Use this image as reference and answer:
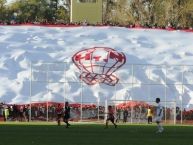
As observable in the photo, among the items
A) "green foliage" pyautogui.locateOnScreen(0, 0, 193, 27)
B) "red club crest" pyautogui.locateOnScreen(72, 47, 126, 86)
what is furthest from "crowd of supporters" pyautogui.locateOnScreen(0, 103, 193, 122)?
"green foliage" pyautogui.locateOnScreen(0, 0, 193, 27)

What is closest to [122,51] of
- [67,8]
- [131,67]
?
[131,67]

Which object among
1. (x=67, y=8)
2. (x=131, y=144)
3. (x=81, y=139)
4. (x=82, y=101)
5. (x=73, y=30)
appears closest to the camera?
(x=131, y=144)

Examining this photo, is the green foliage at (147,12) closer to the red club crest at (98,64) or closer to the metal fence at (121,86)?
the red club crest at (98,64)

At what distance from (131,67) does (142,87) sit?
2.37 metres

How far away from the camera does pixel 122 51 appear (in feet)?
247

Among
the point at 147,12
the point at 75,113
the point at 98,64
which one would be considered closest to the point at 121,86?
the point at 98,64

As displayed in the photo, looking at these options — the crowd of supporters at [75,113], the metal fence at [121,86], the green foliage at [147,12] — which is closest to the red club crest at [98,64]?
the metal fence at [121,86]

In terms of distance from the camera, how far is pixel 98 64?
72.9 meters

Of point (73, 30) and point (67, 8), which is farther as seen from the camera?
point (67, 8)

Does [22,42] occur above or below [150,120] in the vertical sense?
above

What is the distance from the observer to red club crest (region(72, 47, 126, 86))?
72188 millimetres

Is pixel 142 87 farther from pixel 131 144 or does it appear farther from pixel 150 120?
pixel 131 144

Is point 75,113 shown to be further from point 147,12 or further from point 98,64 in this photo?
point 147,12

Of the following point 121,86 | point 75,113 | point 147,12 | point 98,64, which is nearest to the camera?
point 75,113
